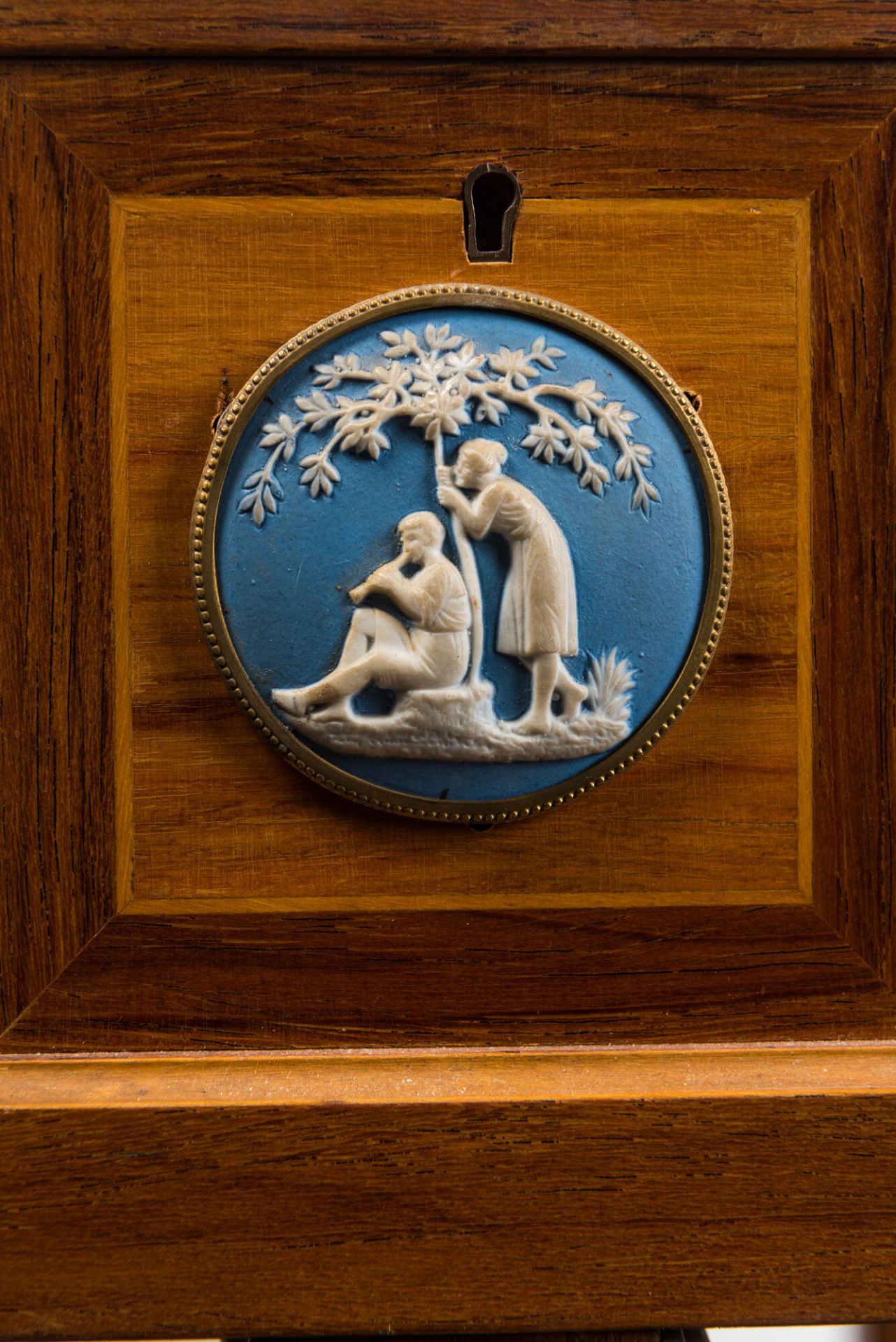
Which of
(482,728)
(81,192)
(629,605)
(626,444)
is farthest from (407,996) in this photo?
(81,192)

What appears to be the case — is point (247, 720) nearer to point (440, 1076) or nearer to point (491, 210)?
point (440, 1076)

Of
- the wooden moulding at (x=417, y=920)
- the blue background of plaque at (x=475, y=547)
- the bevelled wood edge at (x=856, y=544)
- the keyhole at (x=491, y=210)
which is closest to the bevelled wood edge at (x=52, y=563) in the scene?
the wooden moulding at (x=417, y=920)

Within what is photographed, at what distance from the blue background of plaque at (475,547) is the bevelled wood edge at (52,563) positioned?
0.39 feet

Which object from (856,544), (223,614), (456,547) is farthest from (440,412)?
(856,544)

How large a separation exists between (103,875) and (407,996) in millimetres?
243

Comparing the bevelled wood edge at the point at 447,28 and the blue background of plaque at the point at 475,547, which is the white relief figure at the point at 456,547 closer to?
the blue background of plaque at the point at 475,547

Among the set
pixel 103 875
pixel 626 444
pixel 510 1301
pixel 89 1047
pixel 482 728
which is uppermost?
pixel 626 444

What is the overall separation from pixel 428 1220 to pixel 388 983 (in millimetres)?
163

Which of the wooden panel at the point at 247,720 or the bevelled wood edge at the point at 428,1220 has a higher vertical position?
the wooden panel at the point at 247,720

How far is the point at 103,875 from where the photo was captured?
2.56 feet

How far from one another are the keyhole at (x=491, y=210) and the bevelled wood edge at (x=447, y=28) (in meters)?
0.08

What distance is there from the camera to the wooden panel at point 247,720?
76 centimetres

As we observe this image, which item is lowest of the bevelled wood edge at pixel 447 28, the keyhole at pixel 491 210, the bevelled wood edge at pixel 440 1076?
the bevelled wood edge at pixel 440 1076

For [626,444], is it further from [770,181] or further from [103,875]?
[103,875]
